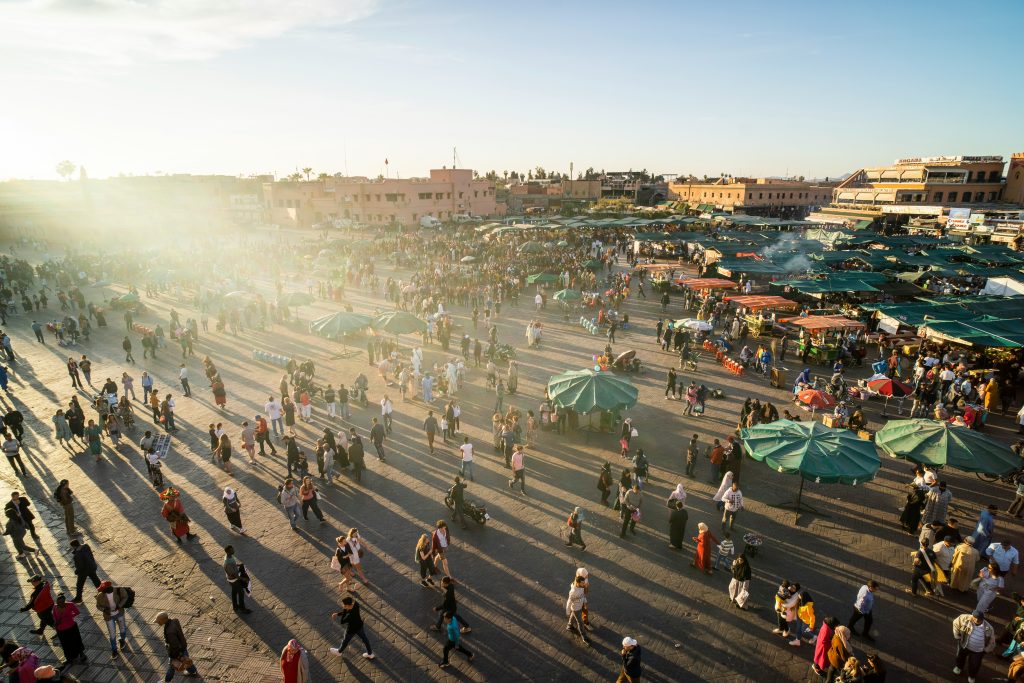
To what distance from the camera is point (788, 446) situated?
30.8ft

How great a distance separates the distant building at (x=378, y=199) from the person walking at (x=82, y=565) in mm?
57341

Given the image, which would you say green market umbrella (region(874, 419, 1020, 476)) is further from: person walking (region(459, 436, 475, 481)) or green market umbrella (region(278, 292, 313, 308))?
green market umbrella (region(278, 292, 313, 308))

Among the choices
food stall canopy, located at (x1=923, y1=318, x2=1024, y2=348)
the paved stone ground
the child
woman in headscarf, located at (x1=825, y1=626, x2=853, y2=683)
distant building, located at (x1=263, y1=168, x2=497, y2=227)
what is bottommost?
the paved stone ground

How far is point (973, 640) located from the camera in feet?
21.0

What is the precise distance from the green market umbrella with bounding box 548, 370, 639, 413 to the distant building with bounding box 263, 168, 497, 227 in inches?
2132

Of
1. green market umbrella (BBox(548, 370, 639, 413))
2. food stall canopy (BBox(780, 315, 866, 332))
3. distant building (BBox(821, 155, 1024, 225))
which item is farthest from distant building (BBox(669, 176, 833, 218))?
green market umbrella (BBox(548, 370, 639, 413))

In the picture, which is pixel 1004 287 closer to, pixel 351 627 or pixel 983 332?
pixel 983 332

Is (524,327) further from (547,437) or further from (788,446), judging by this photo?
(788,446)

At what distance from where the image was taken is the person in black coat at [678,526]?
898cm

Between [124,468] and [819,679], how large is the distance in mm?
14974

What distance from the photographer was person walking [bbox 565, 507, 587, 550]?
358 inches

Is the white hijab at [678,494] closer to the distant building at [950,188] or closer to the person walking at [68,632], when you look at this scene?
the person walking at [68,632]

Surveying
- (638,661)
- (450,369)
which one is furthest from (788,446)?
(450,369)

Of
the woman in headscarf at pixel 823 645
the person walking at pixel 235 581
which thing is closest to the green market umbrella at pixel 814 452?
the woman in headscarf at pixel 823 645
